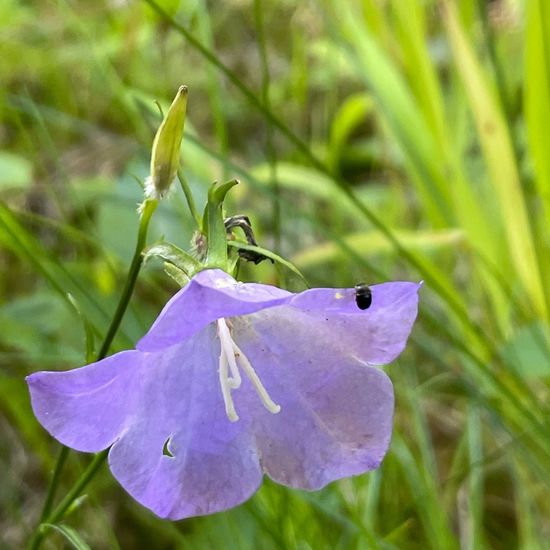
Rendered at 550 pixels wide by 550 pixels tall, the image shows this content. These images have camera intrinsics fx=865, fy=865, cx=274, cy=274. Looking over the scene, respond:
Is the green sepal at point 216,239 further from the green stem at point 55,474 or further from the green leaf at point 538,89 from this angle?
the green leaf at point 538,89

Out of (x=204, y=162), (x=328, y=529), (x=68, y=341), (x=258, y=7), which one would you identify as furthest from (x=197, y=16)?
(x=328, y=529)

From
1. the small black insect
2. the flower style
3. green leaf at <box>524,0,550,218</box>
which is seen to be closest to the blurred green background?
green leaf at <box>524,0,550,218</box>

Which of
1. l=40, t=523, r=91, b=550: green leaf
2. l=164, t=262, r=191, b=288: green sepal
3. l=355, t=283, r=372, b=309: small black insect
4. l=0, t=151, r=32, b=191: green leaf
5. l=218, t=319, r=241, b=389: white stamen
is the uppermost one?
l=164, t=262, r=191, b=288: green sepal

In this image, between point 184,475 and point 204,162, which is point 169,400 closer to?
point 184,475

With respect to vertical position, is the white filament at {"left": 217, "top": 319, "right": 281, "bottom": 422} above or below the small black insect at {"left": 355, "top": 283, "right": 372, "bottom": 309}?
below

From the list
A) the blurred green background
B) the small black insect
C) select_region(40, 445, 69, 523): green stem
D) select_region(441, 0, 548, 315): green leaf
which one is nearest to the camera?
the small black insect

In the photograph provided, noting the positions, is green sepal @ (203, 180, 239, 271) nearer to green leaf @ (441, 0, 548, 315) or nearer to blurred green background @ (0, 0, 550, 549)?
blurred green background @ (0, 0, 550, 549)
